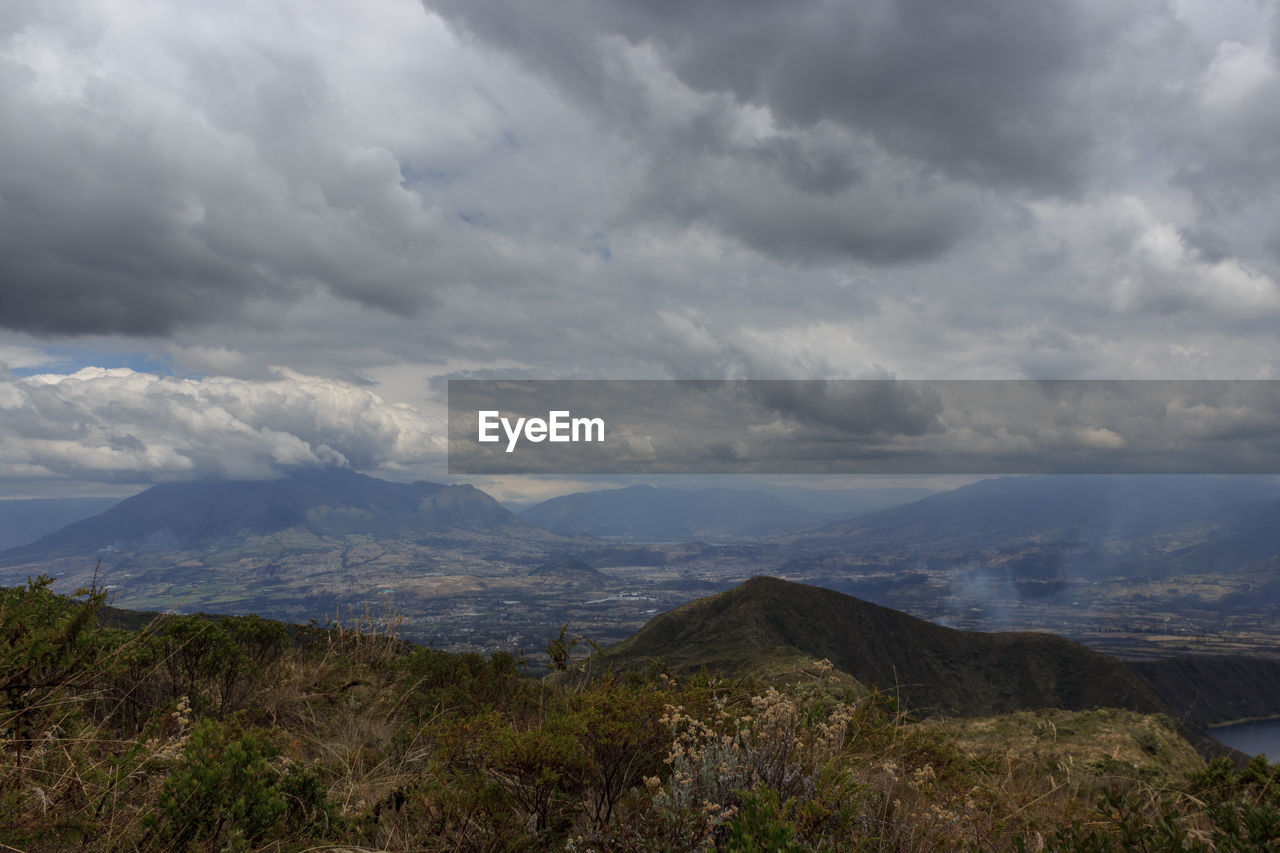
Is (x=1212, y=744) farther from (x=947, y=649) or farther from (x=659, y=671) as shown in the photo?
(x=659, y=671)

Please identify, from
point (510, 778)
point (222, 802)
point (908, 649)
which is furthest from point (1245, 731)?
point (222, 802)

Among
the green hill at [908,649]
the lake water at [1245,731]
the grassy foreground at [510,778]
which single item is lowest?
the lake water at [1245,731]

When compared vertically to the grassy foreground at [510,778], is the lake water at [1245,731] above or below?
below

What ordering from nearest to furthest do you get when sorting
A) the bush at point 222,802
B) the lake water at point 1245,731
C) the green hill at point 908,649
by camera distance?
1. the bush at point 222,802
2. the green hill at point 908,649
3. the lake water at point 1245,731

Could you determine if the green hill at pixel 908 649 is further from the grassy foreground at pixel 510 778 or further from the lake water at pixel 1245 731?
the grassy foreground at pixel 510 778

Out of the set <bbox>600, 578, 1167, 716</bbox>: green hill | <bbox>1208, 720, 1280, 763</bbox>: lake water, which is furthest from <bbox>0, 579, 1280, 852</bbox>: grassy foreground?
<bbox>1208, 720, 1280, 763</bbox>: lake water

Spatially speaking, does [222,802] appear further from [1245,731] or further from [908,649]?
[1245,731]

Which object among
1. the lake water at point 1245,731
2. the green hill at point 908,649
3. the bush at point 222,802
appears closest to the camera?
the bush at point 222,802

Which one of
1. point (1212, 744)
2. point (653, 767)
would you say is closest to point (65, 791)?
point (653, 767)

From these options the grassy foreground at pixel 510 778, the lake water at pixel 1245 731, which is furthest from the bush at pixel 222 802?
the lake water at pixel 1245 731
